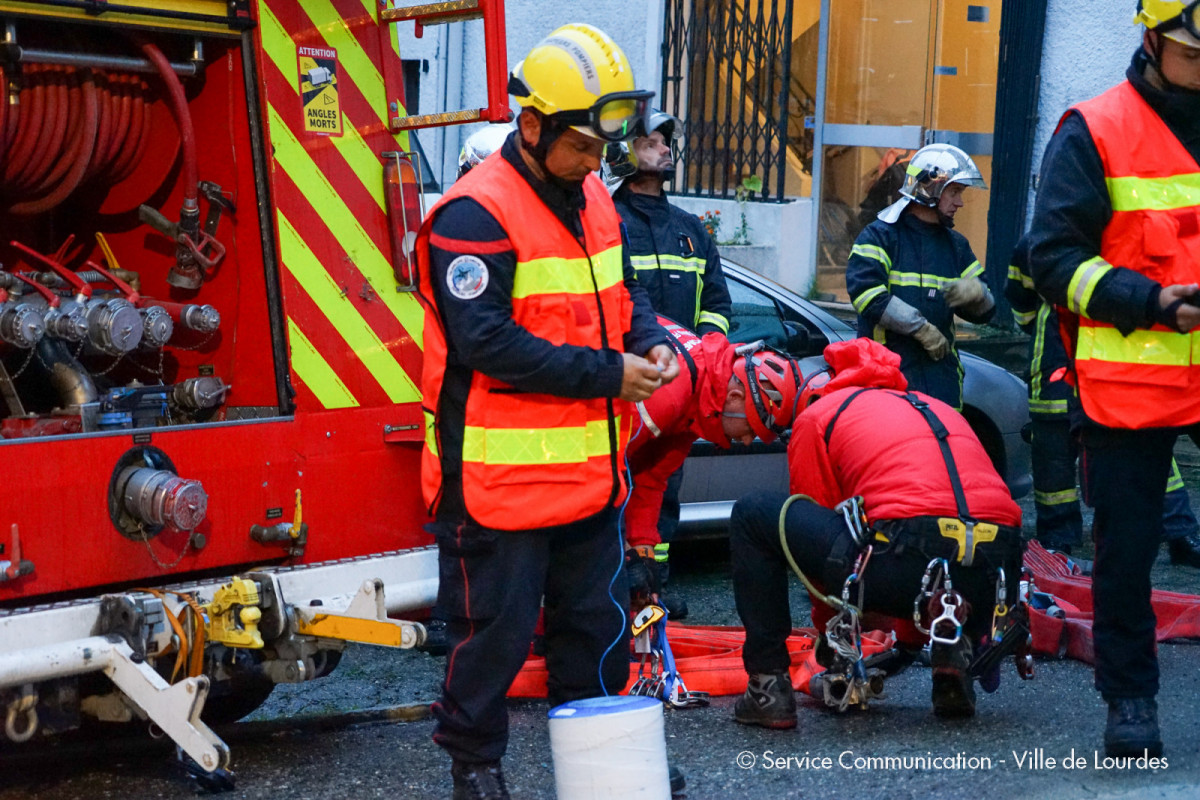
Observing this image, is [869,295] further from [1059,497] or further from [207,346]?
[207,346]

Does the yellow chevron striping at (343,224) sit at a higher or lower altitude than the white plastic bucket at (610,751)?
higher

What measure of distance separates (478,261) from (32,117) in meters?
1.32

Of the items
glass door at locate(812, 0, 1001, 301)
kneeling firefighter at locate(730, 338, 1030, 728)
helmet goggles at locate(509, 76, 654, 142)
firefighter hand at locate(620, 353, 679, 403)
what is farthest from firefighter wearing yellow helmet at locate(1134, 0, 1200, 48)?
glass door at locate(812, 0, 1001, 301)

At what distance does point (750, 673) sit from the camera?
4027 millimetres

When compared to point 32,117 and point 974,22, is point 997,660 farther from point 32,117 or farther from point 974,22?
point 974,22

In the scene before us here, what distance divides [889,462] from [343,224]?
5.24 feet

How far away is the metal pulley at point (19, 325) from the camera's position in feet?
11.5

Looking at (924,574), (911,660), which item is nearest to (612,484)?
(924,574)

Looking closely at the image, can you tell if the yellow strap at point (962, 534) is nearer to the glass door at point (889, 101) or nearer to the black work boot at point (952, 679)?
the black work boot at point (952, 679)

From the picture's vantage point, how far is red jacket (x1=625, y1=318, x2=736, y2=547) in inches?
165

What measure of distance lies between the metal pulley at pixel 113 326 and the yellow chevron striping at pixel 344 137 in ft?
2.36

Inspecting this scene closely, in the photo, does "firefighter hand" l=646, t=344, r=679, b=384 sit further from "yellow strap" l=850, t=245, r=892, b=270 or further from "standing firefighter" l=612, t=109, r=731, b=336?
"yellow strap" l=850, t=245, r=892, b=270

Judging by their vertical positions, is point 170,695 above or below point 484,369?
below

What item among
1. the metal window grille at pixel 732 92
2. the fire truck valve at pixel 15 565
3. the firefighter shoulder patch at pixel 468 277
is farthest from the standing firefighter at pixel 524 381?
the metal window grille at pixel 732 92
